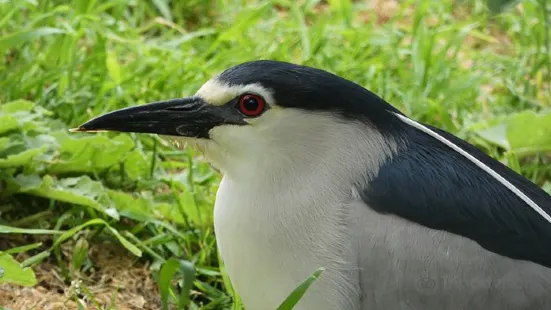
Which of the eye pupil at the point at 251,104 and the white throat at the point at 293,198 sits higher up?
the eye pupil at the point at 251,104

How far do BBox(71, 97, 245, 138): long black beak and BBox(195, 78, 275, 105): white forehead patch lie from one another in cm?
2

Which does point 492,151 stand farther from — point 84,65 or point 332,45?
point 84,65

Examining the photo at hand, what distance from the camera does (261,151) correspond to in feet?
7.89

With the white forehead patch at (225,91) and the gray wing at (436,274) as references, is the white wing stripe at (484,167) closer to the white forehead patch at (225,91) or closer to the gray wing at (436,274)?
the gray wing at (436,274)

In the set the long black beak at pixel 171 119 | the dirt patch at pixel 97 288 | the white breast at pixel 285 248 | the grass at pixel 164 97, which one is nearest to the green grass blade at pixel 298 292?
the white breast at pixel 285 248

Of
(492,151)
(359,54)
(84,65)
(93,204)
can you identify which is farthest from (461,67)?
(93,204)

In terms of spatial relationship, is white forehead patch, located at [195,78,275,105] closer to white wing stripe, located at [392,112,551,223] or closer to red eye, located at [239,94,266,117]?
red eye, located at [239,94,266,117]

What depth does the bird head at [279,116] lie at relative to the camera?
2381 millimetres

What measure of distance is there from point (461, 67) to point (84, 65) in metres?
1.87

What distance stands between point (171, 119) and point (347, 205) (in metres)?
0.52

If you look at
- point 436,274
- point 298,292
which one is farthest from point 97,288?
point 436,274

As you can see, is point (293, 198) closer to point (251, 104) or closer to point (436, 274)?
point (251, 104)

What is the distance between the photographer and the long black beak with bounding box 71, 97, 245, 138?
2455mm

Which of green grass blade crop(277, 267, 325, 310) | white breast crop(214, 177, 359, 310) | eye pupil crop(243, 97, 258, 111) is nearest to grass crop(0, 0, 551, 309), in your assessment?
white breast crop(214, 177, 359, 310)
